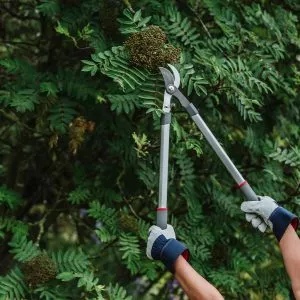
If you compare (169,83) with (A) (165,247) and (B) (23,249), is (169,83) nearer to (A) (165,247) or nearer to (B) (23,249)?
(A) (165,247)

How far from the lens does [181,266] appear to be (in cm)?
187

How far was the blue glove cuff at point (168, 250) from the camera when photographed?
1875mm

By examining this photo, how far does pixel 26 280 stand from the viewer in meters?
2.36

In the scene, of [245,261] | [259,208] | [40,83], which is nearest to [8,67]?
[40,83]

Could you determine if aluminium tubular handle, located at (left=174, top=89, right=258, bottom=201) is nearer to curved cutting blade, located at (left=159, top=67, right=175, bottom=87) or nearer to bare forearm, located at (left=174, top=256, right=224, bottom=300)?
curved cutting blade, located at (left=159, top=67, right=175, bottom=87)

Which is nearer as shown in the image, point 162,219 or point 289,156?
point 162,219

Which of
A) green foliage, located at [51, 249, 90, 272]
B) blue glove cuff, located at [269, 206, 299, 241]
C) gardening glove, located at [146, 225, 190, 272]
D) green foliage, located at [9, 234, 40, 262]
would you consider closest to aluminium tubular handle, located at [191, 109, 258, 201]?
blue glove cuff, located at [269, 206, 299, 241]

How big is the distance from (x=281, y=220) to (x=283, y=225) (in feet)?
0.06

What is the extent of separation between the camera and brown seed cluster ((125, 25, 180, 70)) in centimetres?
208

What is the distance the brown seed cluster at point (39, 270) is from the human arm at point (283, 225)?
0.72 metres

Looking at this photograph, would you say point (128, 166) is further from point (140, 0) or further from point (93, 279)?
point (140, 0)

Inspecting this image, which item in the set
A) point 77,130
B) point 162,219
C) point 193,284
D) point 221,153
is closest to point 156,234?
point 162,219

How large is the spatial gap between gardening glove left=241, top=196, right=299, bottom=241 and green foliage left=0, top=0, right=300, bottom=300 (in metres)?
0.27

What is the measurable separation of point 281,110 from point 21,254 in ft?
4.30
